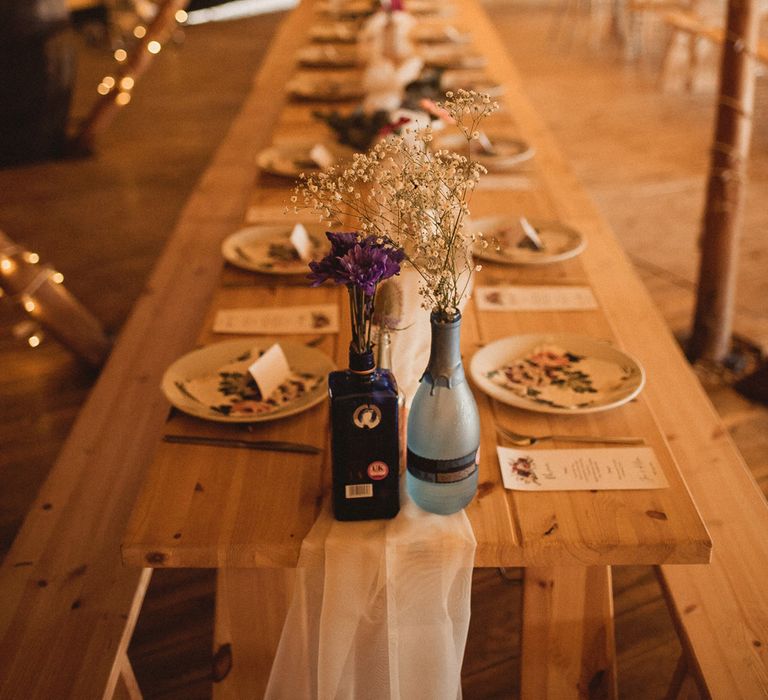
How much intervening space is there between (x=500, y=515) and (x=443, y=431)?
17cm

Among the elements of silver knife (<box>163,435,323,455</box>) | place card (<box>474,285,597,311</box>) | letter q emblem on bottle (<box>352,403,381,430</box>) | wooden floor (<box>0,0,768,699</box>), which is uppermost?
letter q emblem on bottle (<box>352,403,381,430</box>)

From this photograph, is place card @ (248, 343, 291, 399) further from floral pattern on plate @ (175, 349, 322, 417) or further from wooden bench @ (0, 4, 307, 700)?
wooden bench @ (0, 4, 307, 700)

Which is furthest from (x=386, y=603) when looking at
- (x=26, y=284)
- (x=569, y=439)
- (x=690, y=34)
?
(x=690, y=34)

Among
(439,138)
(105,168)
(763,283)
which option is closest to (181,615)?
(439,138)

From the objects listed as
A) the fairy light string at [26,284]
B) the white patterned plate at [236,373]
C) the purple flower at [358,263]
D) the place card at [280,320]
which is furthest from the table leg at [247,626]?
the fairy light string at [26,284]

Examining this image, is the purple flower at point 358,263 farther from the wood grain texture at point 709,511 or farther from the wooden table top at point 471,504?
the wood grain texture at point 709,511

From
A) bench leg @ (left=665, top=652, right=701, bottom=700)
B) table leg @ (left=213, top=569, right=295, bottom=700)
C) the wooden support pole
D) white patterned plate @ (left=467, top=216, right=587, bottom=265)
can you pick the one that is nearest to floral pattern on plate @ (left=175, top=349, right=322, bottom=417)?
table leg @ (left=213, top=569, right=295, bottom=700)

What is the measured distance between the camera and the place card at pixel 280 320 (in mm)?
1755

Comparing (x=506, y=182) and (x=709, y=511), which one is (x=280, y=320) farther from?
(x=506, y=182)

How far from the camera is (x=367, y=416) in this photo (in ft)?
3.58

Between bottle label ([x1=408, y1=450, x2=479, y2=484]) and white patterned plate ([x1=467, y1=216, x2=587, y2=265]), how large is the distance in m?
0.85

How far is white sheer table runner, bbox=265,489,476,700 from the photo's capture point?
1172 millimetres

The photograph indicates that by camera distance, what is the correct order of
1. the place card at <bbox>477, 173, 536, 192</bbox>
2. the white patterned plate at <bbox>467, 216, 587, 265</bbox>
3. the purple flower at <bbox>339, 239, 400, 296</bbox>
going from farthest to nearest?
the place card at <bbox>477, 173, 536, 192</bbox>
the white patterned plate at <bbox>467, 216, 587, 265</bbox>
the purple flower at <bbox>339, 239, 400, 296</bbox>

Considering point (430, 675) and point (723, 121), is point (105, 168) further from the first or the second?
point (430, 675)
